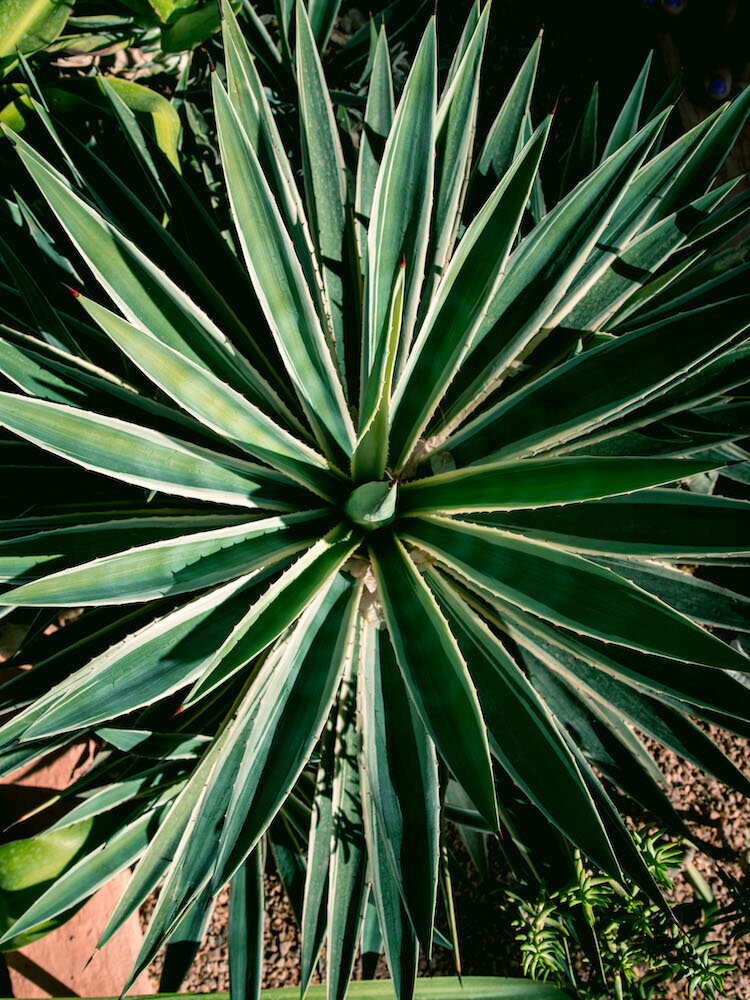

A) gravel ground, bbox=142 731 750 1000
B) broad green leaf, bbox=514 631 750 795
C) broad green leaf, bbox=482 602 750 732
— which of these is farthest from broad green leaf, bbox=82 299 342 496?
gravel ground, bbox=142 731 750 1000

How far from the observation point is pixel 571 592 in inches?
Answer: 30.7

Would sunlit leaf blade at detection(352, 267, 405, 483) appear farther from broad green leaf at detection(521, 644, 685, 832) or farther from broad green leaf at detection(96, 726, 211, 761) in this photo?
broad green leaf at detection(96, 726, 211, 761)

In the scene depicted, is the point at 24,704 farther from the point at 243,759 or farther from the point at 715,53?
the point at 715,53

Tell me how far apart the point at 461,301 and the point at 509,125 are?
557 mm

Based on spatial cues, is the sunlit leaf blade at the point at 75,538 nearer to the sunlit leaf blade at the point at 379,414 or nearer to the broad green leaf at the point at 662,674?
the sunlit leaf blade at the point at 379,414

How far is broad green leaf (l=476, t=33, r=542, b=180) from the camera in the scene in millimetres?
1154

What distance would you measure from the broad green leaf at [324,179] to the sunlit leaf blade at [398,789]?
0.54 m

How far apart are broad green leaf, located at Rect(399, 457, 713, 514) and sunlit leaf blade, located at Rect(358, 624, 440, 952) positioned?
0.27 m

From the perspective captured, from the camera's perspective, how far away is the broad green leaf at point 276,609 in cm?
69

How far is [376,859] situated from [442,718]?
322mm

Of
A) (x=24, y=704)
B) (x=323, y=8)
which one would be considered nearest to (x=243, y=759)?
(x=24, y=704)

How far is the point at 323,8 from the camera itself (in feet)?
4.48

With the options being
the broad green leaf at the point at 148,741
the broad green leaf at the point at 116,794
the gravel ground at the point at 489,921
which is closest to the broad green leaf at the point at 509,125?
the broad green leaf at the point at 148,741

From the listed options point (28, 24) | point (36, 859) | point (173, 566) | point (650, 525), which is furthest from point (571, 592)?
point (28, 24)
